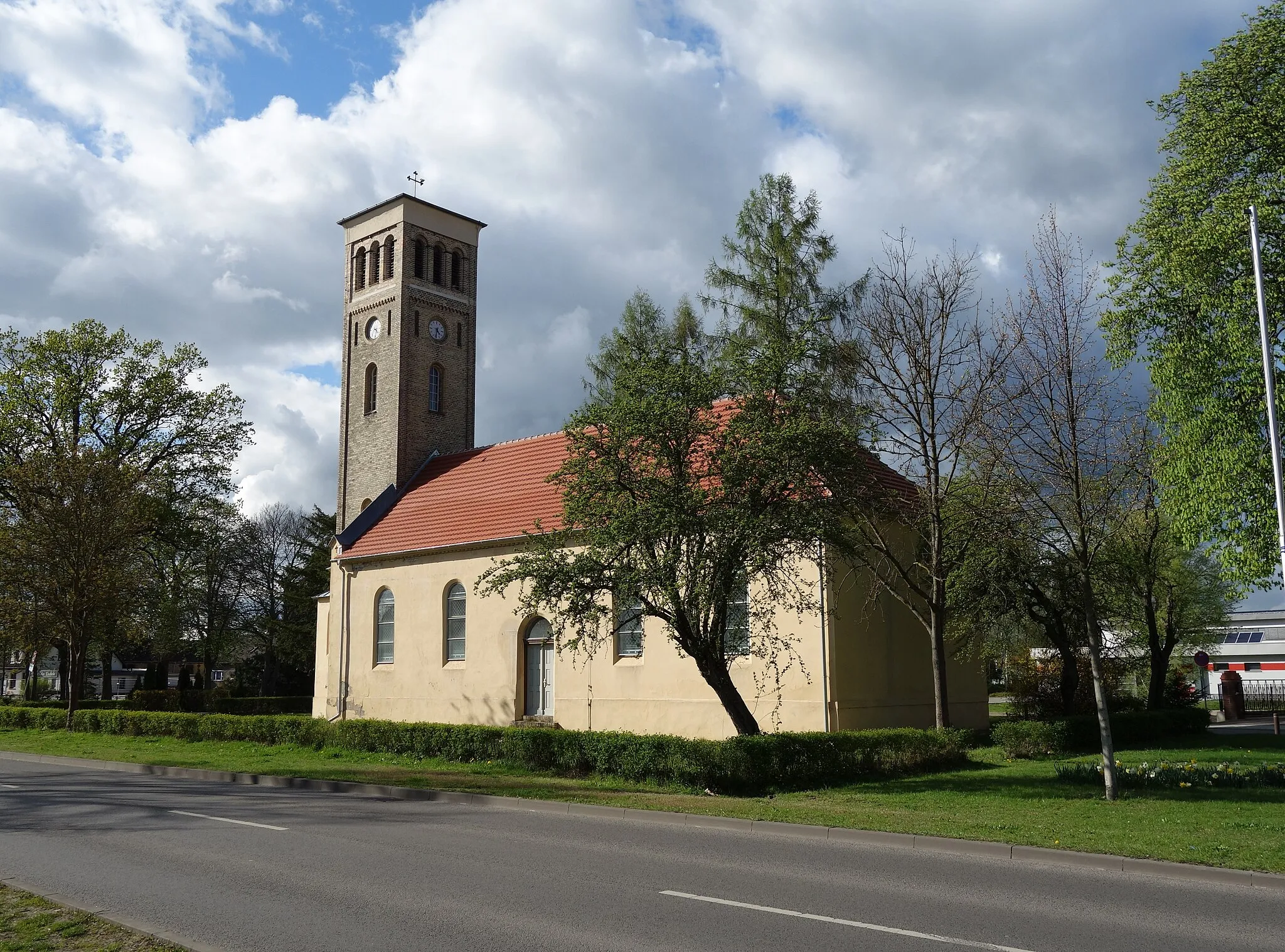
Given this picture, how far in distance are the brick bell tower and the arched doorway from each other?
404 inches

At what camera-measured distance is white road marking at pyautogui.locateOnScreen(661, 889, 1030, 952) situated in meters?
6.89

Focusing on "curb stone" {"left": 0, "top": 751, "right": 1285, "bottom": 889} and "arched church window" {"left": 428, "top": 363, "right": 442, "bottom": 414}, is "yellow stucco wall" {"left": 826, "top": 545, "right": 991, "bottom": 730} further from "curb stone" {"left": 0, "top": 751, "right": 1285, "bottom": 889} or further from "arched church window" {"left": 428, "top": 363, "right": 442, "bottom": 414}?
"arched church window" {"left": 428, "top": 363, "right": 442, "bottom": 414}

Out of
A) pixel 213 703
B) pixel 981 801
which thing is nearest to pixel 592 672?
pixel 981 801

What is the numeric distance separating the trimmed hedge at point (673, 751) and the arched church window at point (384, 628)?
21.6 ft

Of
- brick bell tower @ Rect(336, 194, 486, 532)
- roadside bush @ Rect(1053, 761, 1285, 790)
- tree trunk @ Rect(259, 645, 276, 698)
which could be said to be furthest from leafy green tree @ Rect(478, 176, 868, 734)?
tree trunk @ Rect(259, 645, 276, 698)

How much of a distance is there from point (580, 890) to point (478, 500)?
22.8 metres

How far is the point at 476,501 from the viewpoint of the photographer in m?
30.7

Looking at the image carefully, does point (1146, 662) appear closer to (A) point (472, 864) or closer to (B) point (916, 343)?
(B) point (916, 343)

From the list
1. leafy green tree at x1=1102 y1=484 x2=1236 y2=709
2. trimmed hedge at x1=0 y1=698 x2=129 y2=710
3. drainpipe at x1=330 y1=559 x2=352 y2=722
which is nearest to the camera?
leafy green tree at x1=1102 y1=484 x2=1236 y2=709

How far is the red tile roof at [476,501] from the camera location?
1120 inches

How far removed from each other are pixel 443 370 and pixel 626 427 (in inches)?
855

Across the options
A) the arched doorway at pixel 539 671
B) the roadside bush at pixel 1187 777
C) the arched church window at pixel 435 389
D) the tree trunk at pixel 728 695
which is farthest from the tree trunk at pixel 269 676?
the roadside bush at pixel 1187 777

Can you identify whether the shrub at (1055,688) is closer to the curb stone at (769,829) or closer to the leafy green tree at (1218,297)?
the leafy green tree at (1218,297)

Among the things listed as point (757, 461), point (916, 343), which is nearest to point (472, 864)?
point (757, 461)
